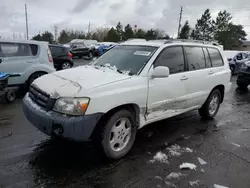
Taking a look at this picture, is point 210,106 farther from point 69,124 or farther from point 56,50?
point 56,50

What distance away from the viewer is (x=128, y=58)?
4336mm

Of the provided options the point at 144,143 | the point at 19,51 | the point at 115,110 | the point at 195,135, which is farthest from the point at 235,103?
the point at 19,51

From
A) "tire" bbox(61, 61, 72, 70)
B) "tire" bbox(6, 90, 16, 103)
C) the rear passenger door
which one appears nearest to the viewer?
the rear passenger door

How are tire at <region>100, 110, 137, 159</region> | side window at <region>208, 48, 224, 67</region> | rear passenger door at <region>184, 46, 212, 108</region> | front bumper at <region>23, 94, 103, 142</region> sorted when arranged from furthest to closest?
side window at <region>208, 48, 224, 67</region> < rear passenger door at <region>184, 46, 212, 108</region> < tire at <region>100, 110, 137, 159</region> < front bumper at <region>23, 94, 103, 142</region>

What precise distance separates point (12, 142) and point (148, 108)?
2428 mm

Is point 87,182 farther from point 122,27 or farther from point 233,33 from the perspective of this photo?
point 122,27

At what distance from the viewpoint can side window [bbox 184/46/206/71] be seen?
4.85m

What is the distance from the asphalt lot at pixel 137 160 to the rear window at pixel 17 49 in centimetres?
277

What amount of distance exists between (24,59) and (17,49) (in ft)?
1.23

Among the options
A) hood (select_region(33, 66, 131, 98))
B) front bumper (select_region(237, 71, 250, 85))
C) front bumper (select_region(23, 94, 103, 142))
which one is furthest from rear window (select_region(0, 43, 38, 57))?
front bumper (select_region(237, 71, 250, 85))

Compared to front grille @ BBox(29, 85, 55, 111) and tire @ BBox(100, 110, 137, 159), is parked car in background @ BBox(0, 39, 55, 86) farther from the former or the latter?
tire @ BBox(100, 110, 137, 159)

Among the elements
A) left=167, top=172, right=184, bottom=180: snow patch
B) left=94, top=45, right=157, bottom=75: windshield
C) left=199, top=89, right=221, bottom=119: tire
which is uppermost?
left=94, top=45, right=157, bottom=75: windshield

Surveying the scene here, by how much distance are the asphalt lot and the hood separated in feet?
3.46

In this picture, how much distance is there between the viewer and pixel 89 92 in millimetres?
3211
